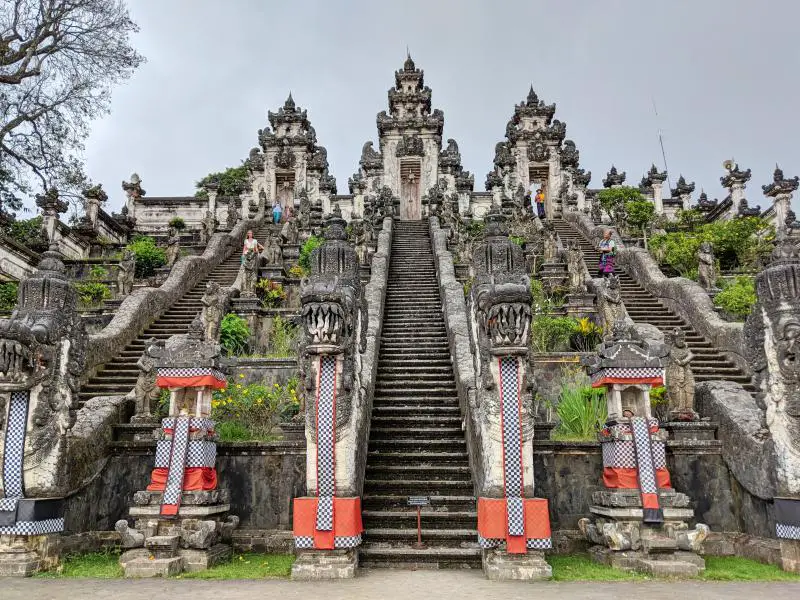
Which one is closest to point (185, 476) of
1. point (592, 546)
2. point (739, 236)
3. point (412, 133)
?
point (592, 546)

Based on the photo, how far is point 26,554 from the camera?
19.2ft

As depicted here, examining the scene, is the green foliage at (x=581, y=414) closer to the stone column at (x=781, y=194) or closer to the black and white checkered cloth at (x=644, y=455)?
the black and white checkered cloth at (x=644, y=455)

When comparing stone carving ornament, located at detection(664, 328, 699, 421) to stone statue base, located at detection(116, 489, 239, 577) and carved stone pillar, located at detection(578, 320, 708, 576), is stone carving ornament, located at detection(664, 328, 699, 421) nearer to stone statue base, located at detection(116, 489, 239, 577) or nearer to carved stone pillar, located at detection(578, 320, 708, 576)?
carved stone pillar, located at detection(578, 320, 708, 576)

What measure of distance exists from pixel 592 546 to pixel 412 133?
991 inches

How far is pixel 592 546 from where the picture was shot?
648 centimetres

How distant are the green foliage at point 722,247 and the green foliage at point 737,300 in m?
3.55

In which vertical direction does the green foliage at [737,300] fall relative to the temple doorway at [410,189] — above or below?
below

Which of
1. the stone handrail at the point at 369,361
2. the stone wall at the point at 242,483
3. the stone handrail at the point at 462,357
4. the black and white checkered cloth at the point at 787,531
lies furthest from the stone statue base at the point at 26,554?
the black and white checkered cloth at the point at 787,531

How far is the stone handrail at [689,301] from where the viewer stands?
10.1 m

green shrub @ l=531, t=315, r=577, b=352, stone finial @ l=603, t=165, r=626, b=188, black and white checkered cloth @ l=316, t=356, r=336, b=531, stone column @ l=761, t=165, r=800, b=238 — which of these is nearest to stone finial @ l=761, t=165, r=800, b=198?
stone column @ l=761, t=165, r=800, b=238

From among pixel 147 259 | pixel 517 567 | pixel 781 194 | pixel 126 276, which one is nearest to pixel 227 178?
pixel 147 259

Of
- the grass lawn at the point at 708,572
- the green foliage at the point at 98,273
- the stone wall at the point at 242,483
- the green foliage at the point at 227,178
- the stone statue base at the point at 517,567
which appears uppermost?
the green foliage at the point at 227,178

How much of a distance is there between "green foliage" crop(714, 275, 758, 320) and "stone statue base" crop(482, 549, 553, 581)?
8252 mm

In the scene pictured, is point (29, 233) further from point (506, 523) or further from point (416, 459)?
point (506, 523)
